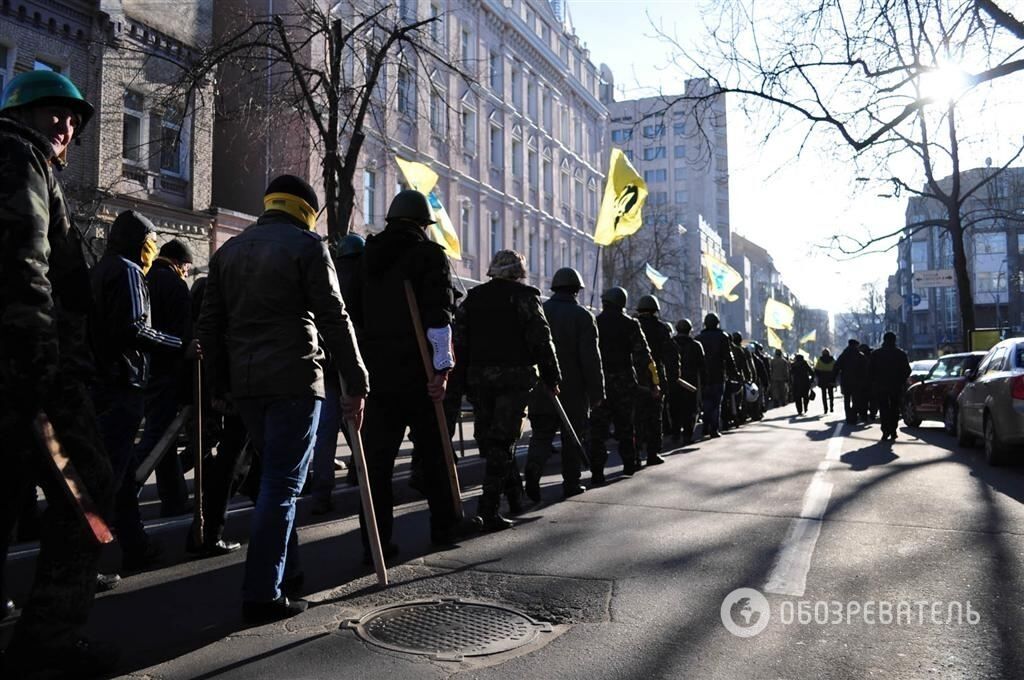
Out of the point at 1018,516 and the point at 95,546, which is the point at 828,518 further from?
the point at 95,546

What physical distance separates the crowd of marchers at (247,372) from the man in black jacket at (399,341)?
0.01m

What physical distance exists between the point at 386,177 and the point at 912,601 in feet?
85.0

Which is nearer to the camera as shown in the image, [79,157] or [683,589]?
[683,589]

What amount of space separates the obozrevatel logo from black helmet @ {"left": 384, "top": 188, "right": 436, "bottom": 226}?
265cm

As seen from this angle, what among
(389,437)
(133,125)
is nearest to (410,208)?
(389,437)

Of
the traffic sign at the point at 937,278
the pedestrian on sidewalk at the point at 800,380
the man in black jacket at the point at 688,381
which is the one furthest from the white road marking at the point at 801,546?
the traffic sign at the point at 937,278

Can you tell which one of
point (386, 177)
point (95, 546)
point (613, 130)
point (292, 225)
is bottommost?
point (95, 546)

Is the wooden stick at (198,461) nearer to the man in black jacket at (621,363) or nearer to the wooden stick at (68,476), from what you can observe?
the wooden stick at (68,476)

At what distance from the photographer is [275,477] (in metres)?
3.84

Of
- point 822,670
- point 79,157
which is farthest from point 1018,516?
point 79,157

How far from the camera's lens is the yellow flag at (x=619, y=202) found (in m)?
16.9

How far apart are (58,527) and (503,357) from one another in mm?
3533

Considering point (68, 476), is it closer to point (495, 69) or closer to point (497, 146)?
point (497, 146)

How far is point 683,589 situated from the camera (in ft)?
14.3
